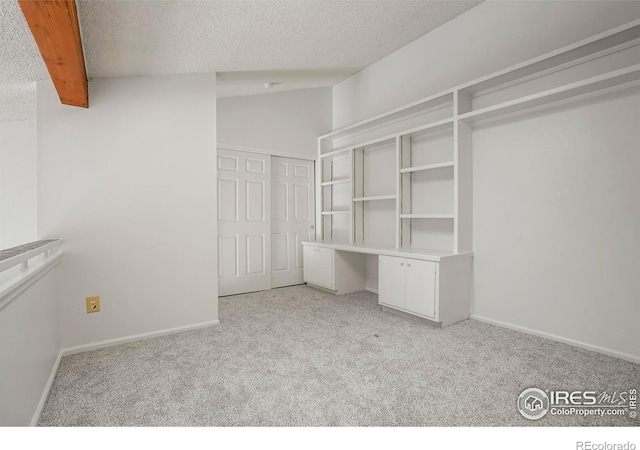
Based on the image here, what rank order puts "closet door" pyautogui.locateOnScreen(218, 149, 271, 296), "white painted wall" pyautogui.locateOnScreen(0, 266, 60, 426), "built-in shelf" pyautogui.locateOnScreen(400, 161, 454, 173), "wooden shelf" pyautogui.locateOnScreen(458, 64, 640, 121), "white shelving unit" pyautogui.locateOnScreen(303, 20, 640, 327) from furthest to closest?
"closet door" pyautogui.locateOnScreen(218, 149, 271, 296) → "built-in shelf" pyautogui.locateOnScreen(400, 161, 454, 173) → "white shelving unit" pyautogui.locateOnScreen(303, 20, 640, 327) → "wooden shelf" pyautogui.locateOnScreen(458, 64, 640, 121) → "white painted wall" pyautogui.locateOnScreen(0, 266, 60, 426)

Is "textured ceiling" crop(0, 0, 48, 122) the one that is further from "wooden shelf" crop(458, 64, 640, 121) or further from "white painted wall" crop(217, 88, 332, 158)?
"wooden shelf" crop(458, 64, 640, 121)

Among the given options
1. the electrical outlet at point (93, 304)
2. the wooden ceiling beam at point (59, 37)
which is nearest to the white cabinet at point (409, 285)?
the electrical outlet at point (93, 304)

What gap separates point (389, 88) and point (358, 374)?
334 cm

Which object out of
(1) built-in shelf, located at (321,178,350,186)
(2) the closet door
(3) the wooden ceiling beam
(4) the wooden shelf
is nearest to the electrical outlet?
(3) the wooden ceiling beam

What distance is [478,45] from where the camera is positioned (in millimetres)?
3100

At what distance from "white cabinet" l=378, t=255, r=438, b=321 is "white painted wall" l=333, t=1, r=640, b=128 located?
188 centimetres

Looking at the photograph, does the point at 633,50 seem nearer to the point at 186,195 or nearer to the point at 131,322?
the point at 186,195

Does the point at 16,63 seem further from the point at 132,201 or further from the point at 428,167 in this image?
the point at 428,167

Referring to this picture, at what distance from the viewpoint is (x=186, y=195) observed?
114 inches

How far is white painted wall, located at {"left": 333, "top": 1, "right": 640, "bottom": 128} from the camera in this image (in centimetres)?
244

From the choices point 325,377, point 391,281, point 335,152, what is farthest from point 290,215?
point 325,377

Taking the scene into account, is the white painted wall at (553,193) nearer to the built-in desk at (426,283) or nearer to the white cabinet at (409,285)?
the built-in desk at (426,283)

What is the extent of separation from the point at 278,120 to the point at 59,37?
3.11 m

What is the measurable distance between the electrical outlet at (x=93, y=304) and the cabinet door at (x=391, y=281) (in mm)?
2514
